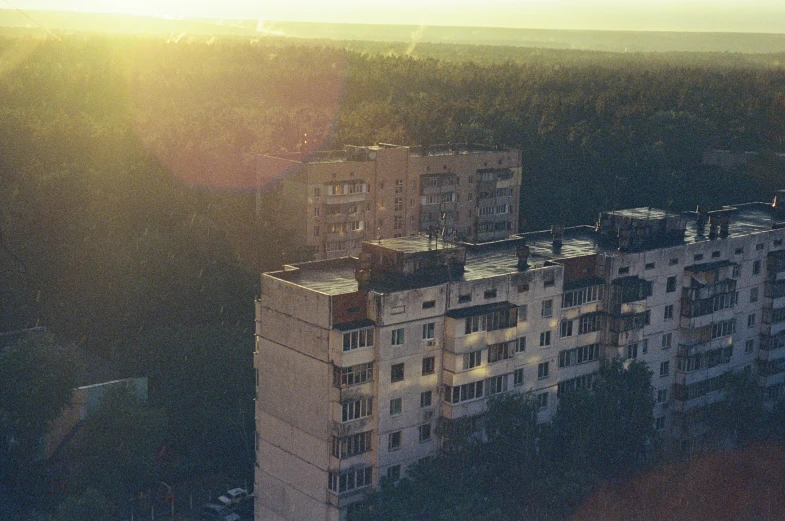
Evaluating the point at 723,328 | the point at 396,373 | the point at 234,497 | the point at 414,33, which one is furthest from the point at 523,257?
the point at 414,33

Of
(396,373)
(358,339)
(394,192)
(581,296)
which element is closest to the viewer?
(358,339)

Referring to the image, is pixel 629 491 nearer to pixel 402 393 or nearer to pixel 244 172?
pixel 402 393

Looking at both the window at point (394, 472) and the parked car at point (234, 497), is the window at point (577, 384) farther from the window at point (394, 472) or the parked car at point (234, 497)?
the parked car at point (234, 497)

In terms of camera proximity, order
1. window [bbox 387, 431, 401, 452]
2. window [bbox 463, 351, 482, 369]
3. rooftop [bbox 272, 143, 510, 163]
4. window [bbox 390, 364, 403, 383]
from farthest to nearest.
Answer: rooftop [bbox 272, 143, 510, 163] < window [bbox 463, 351, 482, 369] < window [bbox 387, 431, 401, 452] < window [bbox 390, 364, 403, 383]

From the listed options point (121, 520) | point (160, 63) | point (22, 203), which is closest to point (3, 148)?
point (22, 203)

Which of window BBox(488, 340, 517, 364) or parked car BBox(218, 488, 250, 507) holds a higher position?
window BBox(488, 340, 517, 364)

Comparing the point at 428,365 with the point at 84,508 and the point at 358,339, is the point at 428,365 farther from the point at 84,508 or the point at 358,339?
the point at 84,508

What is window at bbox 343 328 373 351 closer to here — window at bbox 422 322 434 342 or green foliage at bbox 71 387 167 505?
window at bbox 422 322 434 342

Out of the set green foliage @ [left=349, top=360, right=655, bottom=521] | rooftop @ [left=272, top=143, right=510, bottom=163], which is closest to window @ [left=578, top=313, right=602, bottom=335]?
green foliage @ [left=349, top=360, right=655, bottom=521]
